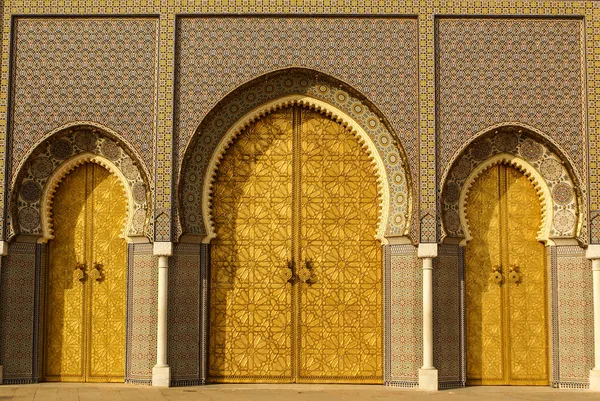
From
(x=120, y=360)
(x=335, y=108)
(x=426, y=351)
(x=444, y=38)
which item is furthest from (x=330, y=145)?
(x=120, y=360)

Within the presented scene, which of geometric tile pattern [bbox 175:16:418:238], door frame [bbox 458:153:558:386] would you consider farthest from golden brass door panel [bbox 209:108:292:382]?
door frame [bbox 458:153:558:386]

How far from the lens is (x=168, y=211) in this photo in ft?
33.8

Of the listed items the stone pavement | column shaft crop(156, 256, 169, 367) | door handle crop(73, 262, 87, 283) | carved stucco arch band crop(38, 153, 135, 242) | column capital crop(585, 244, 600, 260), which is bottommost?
the stone pavement

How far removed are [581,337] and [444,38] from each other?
3.81m

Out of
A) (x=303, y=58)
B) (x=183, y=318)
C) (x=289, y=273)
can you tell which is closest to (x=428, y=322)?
(x=289, y=273)

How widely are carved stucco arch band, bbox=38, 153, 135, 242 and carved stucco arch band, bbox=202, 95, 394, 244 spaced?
89cm

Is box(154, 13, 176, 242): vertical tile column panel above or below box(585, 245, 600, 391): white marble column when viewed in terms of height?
above

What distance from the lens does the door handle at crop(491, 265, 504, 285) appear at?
1066 cm

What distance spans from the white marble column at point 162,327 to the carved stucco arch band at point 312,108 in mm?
551

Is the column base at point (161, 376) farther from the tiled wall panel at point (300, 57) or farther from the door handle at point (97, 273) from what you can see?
the tiled wall panel at point (300, 57)

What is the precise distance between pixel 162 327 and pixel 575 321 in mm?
4743

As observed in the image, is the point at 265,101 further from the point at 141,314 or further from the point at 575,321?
the point at 575,321

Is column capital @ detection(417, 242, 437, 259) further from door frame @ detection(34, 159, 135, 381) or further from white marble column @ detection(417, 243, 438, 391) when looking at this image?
door frame @ detection(34, 159, 135, 381)

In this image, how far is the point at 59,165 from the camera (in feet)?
35.1
